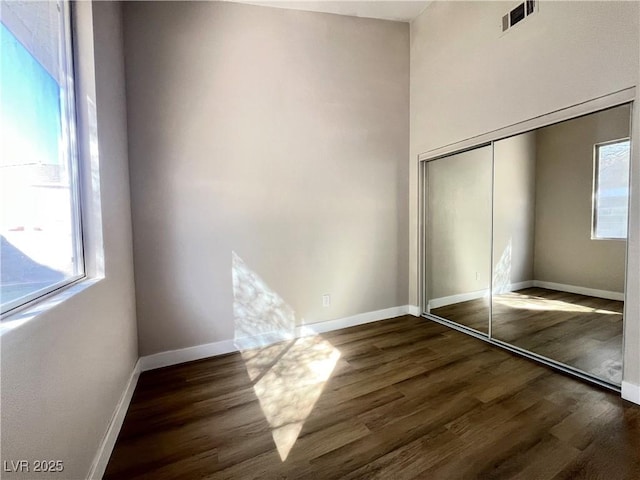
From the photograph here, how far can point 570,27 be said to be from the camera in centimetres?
188

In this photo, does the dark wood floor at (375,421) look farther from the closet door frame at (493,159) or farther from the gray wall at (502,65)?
the gray wall at (502,65)

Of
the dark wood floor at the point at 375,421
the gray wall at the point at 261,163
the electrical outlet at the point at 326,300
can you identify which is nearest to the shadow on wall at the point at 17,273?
the dark wood floor at the point at 375,421

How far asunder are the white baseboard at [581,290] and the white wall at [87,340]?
3083 millimetres

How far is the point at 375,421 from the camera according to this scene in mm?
1610

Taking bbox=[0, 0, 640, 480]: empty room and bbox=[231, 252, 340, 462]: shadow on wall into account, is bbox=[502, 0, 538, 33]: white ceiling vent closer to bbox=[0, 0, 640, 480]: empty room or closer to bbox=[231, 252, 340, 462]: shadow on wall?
bbox=[0, 0, 640, 480]: empty room

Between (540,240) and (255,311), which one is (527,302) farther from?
(255,311)

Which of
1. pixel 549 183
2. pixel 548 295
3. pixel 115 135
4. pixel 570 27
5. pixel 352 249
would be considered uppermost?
pixel 570 27

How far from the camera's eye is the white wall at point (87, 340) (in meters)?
0.73

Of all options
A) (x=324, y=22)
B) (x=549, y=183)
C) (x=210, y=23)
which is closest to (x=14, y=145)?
(x=210, y=23)

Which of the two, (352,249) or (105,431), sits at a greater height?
A: (352,249)

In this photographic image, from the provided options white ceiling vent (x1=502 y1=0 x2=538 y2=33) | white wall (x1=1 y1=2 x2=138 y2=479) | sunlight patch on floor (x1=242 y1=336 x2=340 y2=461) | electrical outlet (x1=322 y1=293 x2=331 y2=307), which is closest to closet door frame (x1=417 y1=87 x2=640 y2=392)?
white ceiling vent (x1=502 y1=0 x2=538 y2=33)

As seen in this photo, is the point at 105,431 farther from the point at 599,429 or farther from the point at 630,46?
the point at 630,46

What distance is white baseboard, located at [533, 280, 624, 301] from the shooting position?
191 centimetres

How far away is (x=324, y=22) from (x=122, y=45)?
1927 millimetres
